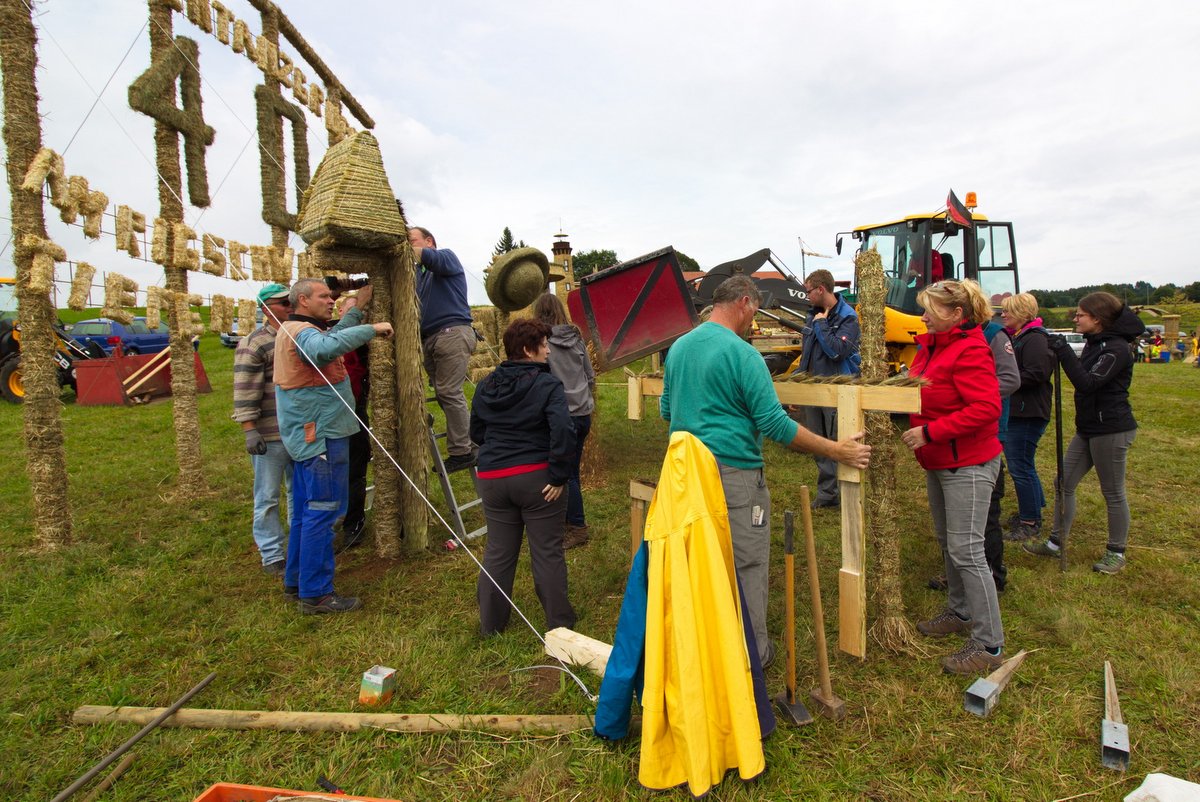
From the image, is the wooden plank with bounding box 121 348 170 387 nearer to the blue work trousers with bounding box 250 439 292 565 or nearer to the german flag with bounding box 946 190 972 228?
the blue work trousers with bounding box 250 439 292 565

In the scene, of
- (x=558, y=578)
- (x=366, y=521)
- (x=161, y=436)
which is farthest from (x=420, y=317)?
(x=161, y=436)

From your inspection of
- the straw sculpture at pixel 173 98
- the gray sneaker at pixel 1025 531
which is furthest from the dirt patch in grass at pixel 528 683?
the straw sculpture at pixel 173 98

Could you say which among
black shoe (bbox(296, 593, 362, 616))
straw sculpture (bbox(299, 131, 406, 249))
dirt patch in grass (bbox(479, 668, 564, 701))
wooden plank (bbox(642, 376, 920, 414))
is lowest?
dirt patch in grass (bbox(479, 668, 564, 701))

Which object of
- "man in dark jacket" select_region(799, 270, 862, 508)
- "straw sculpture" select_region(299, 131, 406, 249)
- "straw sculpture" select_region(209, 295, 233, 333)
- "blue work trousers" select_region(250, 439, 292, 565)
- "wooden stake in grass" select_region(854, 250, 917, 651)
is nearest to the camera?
"wooden stake in grass" select_region(854, 250, 917, 651)

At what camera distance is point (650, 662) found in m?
2.35

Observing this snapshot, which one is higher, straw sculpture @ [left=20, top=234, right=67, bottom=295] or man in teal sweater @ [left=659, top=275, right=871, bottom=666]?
straw sculpture @ [left=20, top=234, right=67, bottom=295]

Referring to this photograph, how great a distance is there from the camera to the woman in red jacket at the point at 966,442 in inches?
120

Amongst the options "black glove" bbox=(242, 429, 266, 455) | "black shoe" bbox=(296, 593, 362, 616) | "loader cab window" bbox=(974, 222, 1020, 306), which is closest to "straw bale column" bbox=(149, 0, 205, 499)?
"black glove" bbox=(242, 429, 266, 455)

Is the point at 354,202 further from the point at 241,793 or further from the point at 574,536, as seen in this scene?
the point at 241,793

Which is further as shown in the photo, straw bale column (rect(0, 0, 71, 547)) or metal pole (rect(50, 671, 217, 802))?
straw bale column (rect(0, 0, 71, 547))

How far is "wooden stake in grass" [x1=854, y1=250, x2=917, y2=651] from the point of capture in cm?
326

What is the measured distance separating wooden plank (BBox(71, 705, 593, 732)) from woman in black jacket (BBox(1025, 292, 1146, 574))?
3.74 metres

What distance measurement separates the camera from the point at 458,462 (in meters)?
5.12

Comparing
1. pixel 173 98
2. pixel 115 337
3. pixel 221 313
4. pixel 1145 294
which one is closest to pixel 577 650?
pixel 221 313
